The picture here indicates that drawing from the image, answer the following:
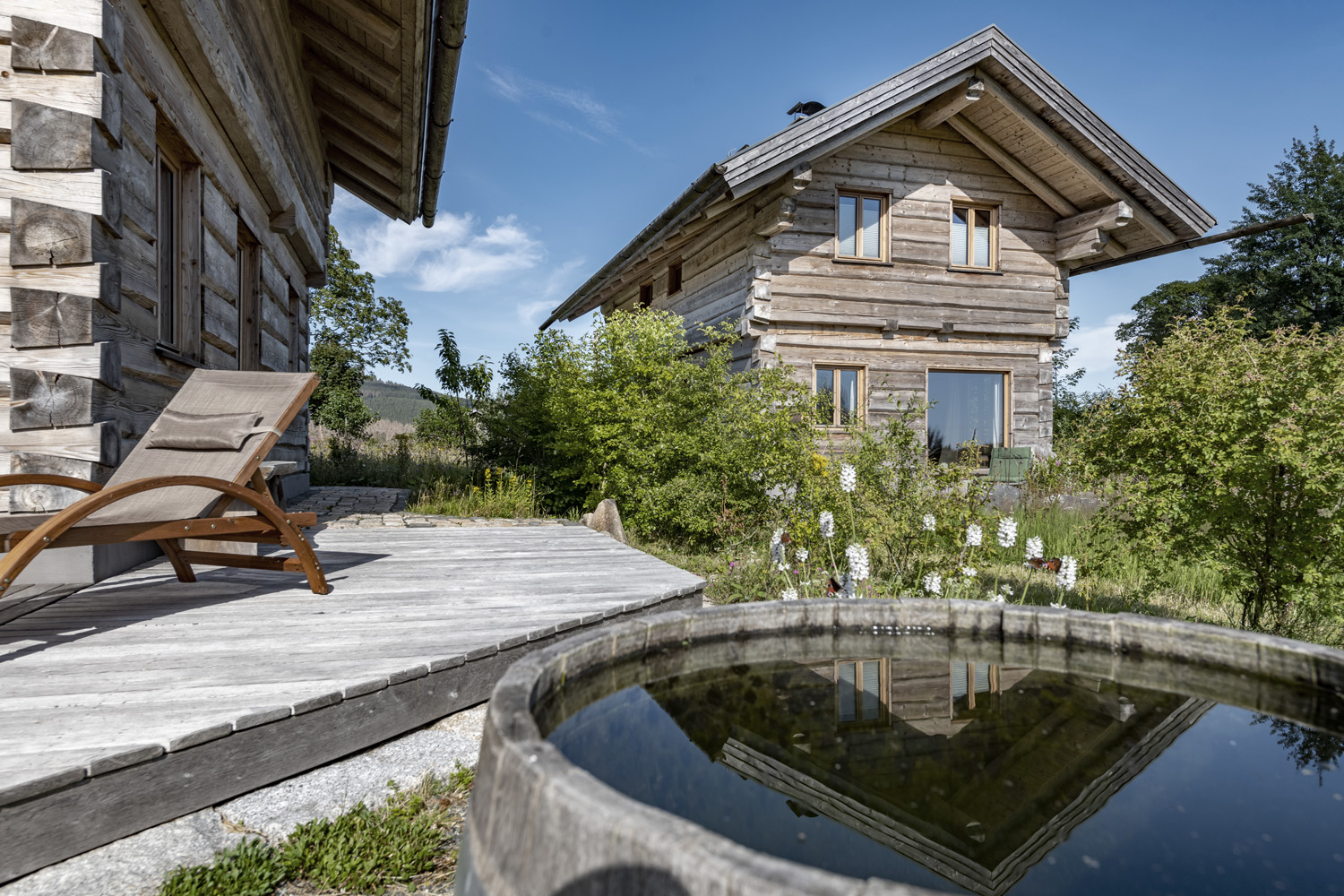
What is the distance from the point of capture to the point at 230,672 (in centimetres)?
200

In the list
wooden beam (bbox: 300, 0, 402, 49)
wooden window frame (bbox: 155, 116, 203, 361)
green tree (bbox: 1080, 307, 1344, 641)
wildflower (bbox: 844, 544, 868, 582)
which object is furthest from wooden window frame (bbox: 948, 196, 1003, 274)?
wooden window frame (bbox: 155, 116, 203, 361)

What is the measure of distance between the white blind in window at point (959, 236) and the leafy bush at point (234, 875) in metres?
10.7

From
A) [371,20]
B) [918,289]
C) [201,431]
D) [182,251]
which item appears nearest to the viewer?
[201,431]

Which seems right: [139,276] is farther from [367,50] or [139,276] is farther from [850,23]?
[850,23]

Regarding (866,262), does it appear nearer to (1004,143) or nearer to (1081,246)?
(1004,143)

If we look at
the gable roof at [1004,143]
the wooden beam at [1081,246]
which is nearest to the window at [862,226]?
the gable roof at [1004,143]

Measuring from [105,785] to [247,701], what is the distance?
341mm

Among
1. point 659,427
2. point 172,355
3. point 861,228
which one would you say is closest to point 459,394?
point 659,427

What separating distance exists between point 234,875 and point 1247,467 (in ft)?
14.5

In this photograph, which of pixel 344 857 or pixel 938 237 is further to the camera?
pixel 938 237

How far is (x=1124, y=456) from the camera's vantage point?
415 cm

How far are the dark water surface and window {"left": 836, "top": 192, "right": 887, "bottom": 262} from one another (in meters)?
8.88

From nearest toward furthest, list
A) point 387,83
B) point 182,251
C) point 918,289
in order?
point 182,251 → point 387,83 → point 918,289

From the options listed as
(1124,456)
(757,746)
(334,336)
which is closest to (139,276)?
(757,746)
